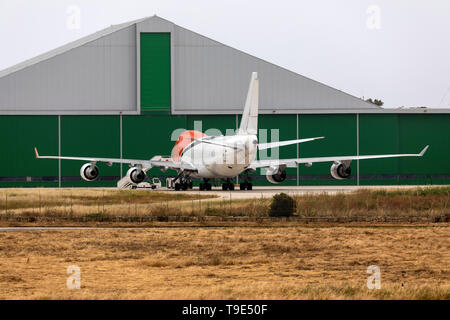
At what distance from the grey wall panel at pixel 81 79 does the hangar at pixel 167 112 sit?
0.32ft

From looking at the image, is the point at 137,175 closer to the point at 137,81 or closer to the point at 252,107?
the point at 252,107

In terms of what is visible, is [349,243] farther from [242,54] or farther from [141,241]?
[242,54]

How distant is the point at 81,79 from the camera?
87312mm

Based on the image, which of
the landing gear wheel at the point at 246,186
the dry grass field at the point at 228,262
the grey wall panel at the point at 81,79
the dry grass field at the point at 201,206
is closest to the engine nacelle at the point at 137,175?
the landing gear wheel at the point at 246,186

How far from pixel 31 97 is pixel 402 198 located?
1706 inches

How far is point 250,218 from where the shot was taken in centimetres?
4456

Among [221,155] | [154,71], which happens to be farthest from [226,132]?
[221,155]

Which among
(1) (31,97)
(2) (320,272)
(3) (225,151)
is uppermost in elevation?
(1) (31,97)

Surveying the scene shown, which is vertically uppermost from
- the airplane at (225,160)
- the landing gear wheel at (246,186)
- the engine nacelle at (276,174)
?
the airplane at (225,160)

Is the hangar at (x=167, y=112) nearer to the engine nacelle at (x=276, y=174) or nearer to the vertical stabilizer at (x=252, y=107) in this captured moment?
the engine nacelle at (x=276, y=174)

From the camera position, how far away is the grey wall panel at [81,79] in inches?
3408

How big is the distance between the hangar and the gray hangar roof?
0.10m

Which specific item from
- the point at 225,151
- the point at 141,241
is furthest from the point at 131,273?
the point at 225,151

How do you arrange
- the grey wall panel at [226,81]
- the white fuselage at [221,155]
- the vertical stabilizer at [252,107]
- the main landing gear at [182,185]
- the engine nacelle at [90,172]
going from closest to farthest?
the white fuselage at [221,155]
the vertical stabilizer at [252,107]
the engine nacelle at [90,172]
the main landing gear at [182,185]
the grey wall panel at [226,81]
